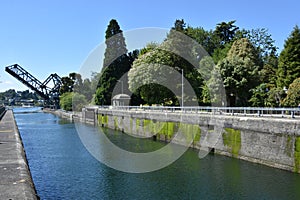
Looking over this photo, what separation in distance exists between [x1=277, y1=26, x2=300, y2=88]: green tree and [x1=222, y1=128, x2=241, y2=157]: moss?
635 inches

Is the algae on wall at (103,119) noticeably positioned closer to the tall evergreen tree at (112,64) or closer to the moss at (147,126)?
the tall evergreen tree at (112,64)

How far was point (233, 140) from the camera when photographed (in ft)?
69.9

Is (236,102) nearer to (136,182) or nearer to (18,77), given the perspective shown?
(136,182)

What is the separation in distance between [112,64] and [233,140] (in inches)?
1714

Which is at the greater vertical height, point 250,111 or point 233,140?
point 250,111

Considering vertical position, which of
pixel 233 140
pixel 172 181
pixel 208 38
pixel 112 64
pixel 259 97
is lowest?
pixel 172 181

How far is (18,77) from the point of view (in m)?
85.1

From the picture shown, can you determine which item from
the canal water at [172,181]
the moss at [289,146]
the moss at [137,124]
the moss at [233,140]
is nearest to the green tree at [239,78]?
the moss at [137,124]

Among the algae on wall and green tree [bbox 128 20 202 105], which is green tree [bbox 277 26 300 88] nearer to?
green tree [bbox 128 20 202 105]

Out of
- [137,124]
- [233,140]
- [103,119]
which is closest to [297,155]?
[233,140]

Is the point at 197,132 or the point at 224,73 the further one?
the point at 224,73

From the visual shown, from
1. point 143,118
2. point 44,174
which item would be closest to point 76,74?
point 143,118

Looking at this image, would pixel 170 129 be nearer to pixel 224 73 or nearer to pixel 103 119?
pixel 224 73

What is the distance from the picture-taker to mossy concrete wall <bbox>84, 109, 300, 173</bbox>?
16969 mm
